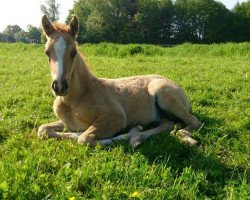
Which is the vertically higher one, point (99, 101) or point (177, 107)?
point (99, 101)

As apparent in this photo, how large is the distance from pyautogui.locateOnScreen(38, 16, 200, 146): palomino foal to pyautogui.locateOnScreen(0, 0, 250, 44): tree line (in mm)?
36121

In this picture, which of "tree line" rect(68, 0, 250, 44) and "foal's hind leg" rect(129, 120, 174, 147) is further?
"tree line" rect(68, 0, 250, 44)

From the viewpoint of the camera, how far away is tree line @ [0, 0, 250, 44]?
146 ft

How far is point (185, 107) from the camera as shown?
6852 mm

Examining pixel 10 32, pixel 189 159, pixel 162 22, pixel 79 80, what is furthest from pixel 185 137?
pixel 10 32

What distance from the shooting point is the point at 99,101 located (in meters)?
6.24

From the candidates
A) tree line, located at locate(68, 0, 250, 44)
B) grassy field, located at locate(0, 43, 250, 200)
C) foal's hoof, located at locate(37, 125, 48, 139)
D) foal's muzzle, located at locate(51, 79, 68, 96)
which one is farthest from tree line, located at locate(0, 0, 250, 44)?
foal's muzzle, located at locate(51, 79, 68, 96)

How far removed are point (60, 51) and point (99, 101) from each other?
1256 mm

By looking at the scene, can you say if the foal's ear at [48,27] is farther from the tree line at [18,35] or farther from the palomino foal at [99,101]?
the tree line at [18,35]

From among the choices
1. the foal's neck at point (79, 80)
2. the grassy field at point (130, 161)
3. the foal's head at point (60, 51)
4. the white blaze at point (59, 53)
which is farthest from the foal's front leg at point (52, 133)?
the white blaze at point (59, 53)

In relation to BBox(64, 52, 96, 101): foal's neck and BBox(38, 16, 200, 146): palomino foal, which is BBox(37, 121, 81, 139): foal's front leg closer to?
BBox(38, 16, 200, 146): palomino foal

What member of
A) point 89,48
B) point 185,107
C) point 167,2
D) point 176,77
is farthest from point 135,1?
point 185,107

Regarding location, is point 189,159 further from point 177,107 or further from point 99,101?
point 99,101

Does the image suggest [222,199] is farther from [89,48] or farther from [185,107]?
[89,48]
